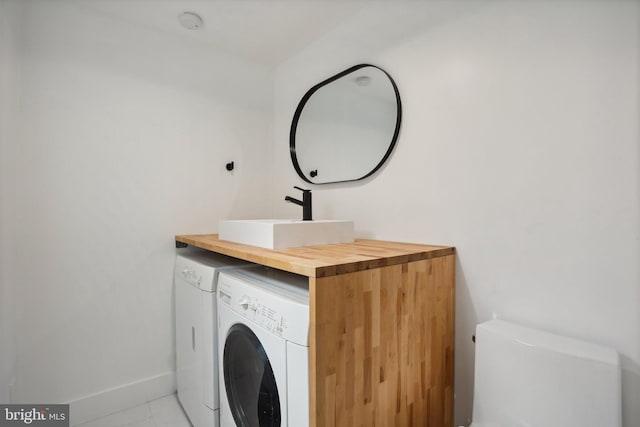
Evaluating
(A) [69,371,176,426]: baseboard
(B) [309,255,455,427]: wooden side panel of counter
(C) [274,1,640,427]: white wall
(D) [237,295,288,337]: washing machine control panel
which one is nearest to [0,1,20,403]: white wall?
(A) [69,371,176,426]: baseboard

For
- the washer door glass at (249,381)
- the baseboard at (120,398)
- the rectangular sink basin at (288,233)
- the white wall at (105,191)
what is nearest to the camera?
the washer door glass at (249,381)

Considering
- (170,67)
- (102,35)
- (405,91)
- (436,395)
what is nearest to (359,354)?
(436,395)

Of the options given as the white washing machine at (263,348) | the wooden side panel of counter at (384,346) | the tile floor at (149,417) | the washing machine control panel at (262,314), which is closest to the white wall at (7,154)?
the tile floor at (149,417)

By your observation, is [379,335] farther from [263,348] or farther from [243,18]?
[243,18]

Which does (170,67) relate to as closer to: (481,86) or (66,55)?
(66,55)

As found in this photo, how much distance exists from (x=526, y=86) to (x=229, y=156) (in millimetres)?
1742

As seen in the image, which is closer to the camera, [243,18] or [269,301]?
[269,301]

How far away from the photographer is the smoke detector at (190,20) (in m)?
Result: 1.67

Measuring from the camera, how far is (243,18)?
1.72 metres

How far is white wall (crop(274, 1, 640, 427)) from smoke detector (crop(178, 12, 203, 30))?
1.00 m

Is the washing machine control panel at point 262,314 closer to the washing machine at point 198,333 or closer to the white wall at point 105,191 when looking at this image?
the washing machine at point 198,333

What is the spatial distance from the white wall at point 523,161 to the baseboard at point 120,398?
1600 millimetres
